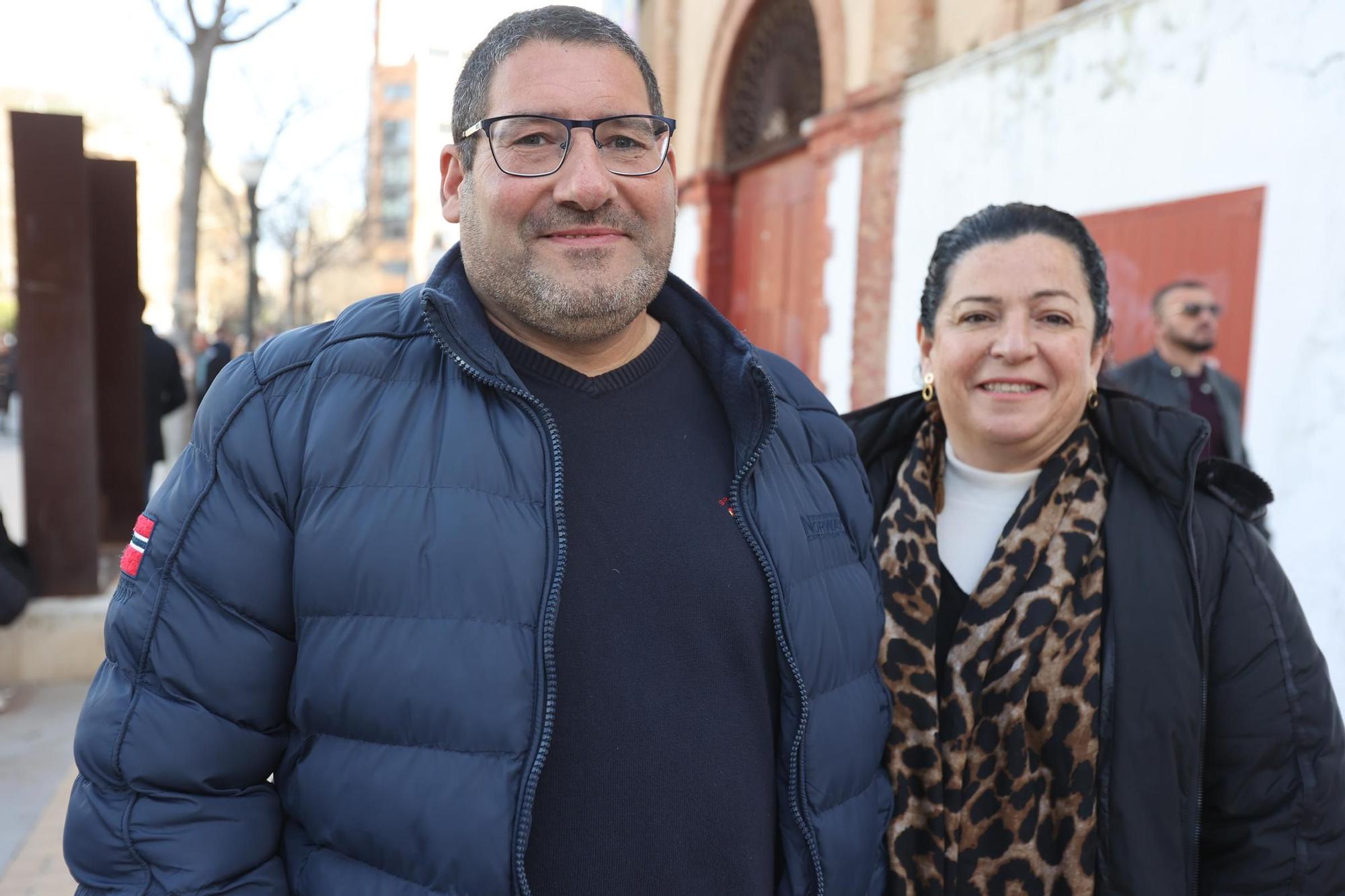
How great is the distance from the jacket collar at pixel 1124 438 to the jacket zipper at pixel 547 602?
95 cm

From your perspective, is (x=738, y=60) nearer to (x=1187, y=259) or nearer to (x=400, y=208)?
(x=1187, y=259)

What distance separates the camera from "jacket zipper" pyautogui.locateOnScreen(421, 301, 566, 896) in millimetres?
1438

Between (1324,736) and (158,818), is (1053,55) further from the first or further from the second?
(158,818)

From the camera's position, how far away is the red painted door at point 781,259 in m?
9.70

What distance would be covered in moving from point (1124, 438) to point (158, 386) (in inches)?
312

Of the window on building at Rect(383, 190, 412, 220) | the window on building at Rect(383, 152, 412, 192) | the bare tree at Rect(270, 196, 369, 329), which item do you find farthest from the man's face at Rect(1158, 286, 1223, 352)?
the window on building at Rect(383, 152, 412, 192)

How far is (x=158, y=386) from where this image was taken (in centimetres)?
823

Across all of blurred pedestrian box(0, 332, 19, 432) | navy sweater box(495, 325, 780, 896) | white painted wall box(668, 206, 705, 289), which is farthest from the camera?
blurred pedestrian box(0, 332, 19, 432)

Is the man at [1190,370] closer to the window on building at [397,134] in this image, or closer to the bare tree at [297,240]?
the bare tree at [297,240]

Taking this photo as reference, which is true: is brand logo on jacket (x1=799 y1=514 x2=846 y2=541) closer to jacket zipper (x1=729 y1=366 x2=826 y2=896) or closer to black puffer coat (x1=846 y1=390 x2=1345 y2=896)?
jacket zipper (x1=729 y1=366 x2=826 y2=896)

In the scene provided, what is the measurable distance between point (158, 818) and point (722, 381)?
3.68 feet

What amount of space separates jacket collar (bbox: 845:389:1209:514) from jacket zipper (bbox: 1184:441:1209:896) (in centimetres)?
4

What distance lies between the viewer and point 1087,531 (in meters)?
1.99

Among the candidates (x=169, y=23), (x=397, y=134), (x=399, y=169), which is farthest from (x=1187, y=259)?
(x=399, y=169)
